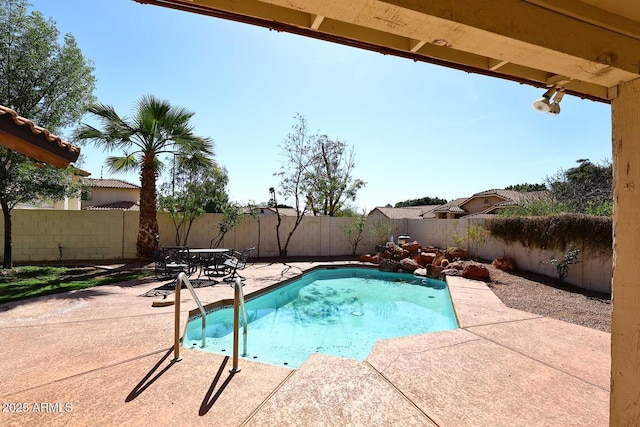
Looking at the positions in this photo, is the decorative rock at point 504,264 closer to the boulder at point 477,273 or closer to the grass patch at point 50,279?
the boulder at point 477,273

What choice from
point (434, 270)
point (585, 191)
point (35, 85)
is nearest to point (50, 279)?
point (35, 85)

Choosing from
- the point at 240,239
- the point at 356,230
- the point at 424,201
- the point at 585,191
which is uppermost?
the point at 424,201

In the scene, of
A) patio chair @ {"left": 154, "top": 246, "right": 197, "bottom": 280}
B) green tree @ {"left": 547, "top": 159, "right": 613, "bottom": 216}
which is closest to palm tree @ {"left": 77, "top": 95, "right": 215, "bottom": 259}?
patio chair @ {"left": 154, "top": 246, "right": 197, "bottom": 280}

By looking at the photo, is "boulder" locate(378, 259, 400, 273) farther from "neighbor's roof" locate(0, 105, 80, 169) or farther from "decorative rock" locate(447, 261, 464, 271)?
"neighbor's roof" locate(0, 105, 80, 169)

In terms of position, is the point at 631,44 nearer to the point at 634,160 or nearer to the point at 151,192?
the point at 634,160

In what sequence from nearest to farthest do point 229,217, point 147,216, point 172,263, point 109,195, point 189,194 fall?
point 172,263 < point 147,216 < point 189,194 < point 229,217 < point 109,195

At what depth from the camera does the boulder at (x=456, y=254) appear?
11.6 meters

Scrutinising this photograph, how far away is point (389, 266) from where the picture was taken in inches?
460

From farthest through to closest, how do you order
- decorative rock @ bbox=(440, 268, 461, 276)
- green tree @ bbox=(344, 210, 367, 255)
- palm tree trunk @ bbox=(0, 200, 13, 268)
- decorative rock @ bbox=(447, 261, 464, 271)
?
green tree @ bbox=(344, 210, 367, 255) → decorative rock @ bbox=(447, 261, 464, 271) → decorative rock @ bbox=(440, 268, 461, 276) → palm tree trunk @ bbox=(0, 200, 13, 268)

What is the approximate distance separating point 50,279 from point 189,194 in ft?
17.1

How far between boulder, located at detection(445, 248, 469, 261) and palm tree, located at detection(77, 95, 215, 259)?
9.53 meters

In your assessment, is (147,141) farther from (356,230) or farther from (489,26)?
(489,26)

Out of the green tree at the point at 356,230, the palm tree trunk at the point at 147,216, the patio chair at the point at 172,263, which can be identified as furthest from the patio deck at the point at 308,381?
the green tree at the point at 356,230

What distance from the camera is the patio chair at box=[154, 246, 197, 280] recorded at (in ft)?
25.1
